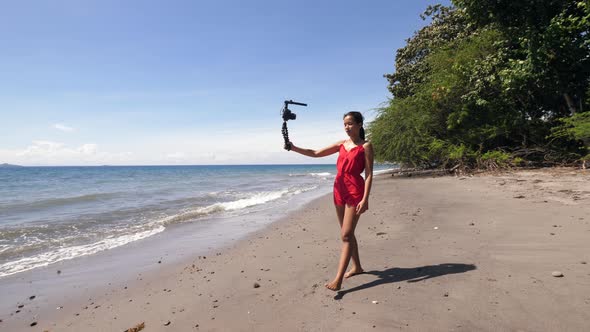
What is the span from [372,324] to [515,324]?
109 cm

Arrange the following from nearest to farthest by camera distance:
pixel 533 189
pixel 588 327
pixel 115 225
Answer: pixel 588 327
pixel 533 189
pixel 115 225

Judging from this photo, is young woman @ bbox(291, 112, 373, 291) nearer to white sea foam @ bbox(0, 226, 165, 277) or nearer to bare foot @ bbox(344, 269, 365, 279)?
bare foot @ bbox(344, 269, 365, 279)

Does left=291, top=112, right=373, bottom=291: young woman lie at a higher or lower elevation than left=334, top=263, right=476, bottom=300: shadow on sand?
higher

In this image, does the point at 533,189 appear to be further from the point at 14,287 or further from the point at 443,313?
the point at 14,287

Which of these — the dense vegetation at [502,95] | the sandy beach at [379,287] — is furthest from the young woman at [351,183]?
the dense vegetation at [502,95]

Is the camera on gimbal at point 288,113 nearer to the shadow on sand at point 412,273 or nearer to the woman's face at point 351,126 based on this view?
the woman's face at point 351,126

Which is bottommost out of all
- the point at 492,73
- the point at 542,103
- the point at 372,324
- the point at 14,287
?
the point at 14,287

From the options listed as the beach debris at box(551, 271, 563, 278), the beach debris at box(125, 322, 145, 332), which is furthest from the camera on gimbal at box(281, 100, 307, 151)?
the beach debris at box(551, 271, 563, 278)

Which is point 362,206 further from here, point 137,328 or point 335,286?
point 137,328

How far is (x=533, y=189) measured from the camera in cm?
921

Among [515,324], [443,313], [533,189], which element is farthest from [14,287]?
[533,189]

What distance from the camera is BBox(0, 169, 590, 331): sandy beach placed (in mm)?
2740

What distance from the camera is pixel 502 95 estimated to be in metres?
14.9

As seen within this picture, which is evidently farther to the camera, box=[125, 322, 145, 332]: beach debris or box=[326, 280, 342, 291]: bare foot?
box=[326, 280, 342, 291]: bare foot
